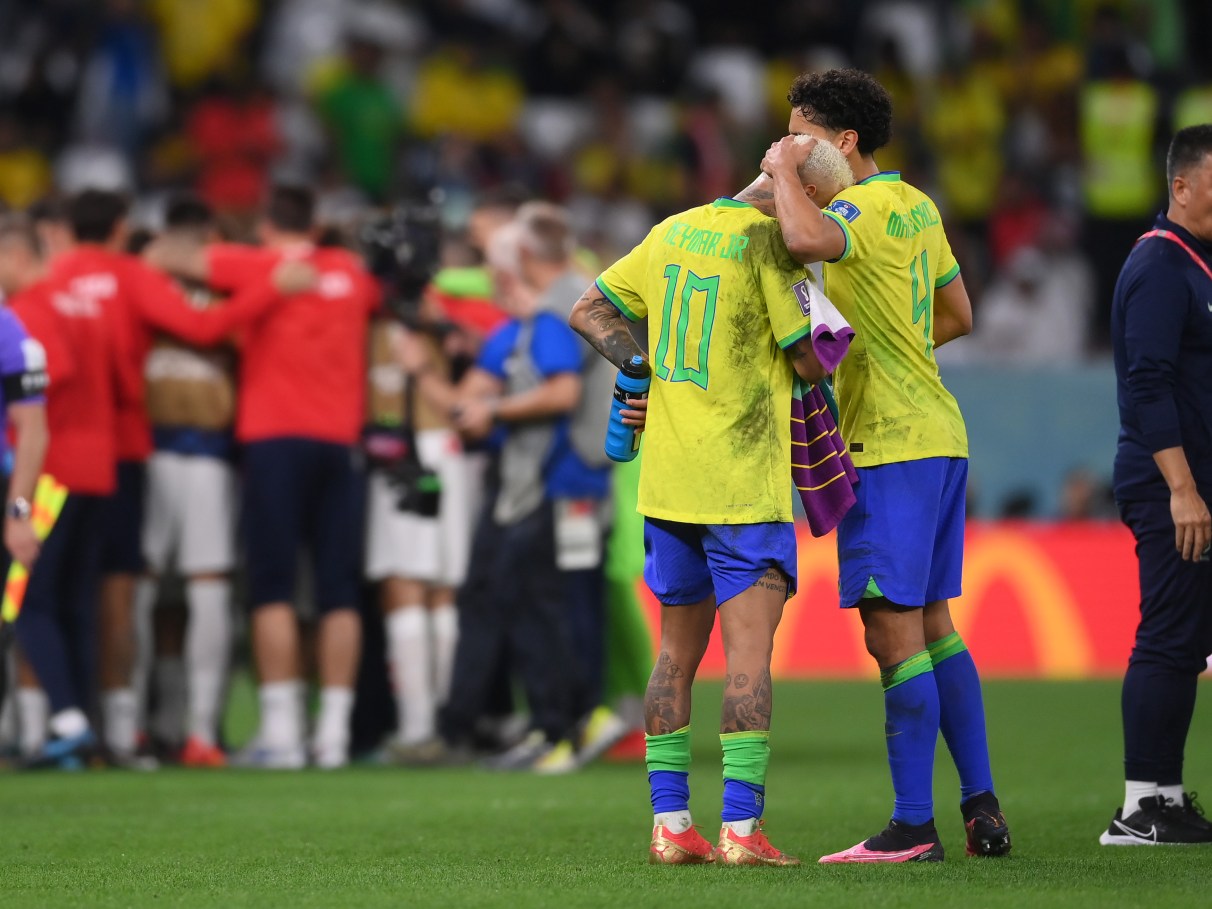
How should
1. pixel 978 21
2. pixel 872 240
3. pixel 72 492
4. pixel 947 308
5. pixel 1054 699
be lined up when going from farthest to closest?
pixel 978 21, pixel 1054 699, pixel 72 492, pixel 947 308, pixel 872 240

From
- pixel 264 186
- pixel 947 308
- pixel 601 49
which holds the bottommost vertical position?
pixel 947 308

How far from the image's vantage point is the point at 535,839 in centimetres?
678

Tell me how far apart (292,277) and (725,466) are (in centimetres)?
453

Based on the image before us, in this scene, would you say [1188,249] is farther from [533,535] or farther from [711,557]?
[533,535]

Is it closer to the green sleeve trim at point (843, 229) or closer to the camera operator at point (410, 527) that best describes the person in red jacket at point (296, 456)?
the camera operator at point (410, 527)

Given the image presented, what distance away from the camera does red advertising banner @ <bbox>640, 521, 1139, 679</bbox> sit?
47.6 ft

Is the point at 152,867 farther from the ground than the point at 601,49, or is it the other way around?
the point at 601,49

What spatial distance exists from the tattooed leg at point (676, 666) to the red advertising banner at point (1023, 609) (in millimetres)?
8418

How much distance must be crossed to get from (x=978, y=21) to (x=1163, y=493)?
48.9ft

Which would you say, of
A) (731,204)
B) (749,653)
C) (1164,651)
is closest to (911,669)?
(749,653)

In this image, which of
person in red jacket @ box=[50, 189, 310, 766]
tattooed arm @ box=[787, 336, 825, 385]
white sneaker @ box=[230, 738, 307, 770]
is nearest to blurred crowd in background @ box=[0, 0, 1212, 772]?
person in red jacket @ box=[50, 189, 310, 766]

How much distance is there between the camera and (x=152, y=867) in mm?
6055

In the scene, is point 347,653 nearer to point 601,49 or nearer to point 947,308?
point 947,308

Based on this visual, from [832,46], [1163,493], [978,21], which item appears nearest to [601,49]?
[832,46]
